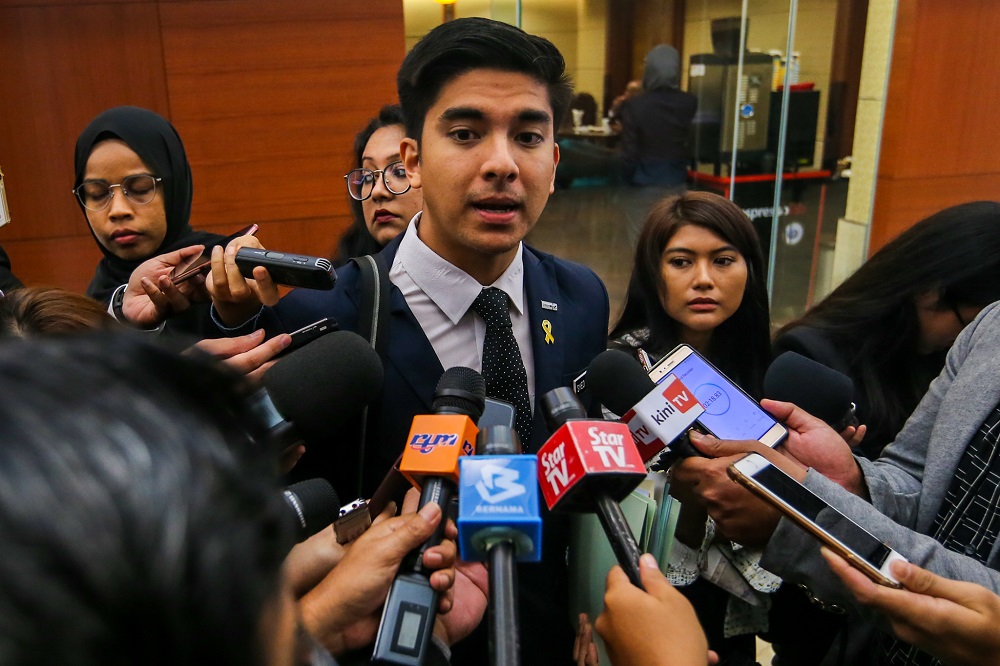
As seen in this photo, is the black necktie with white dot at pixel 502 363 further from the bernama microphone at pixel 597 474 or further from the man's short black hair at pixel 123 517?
the man's short black hair at pixel 123 517

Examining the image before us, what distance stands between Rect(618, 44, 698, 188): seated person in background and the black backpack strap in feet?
12.9

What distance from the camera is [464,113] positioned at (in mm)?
1283

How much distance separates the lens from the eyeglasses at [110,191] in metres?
1.96

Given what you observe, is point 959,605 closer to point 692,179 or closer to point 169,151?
point 169,151

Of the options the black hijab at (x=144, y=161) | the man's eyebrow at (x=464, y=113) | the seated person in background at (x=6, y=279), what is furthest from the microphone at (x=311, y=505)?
the seated person in background at (x=6, y=279)

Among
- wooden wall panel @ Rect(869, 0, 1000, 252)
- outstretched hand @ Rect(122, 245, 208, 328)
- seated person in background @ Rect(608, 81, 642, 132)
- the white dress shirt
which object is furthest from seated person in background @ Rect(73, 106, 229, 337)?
wooden wall panel @ Rect(869, 0, 1000, 252)

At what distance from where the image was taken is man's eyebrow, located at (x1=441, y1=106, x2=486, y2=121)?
1280 millimetres

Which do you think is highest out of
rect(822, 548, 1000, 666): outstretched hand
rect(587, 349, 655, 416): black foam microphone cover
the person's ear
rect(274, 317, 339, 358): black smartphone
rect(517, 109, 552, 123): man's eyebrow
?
rect(517, 109, 552, 123): man's eyebrow

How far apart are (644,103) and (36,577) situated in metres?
4.92

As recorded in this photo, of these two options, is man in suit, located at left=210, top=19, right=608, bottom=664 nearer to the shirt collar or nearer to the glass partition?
the shirt collar

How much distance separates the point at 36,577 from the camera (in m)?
0.32

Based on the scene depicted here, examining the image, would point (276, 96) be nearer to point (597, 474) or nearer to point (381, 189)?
point (381, 189)

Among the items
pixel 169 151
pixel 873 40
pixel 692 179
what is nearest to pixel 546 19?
pixel 692 179

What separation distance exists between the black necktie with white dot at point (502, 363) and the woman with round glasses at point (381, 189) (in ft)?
2.89
